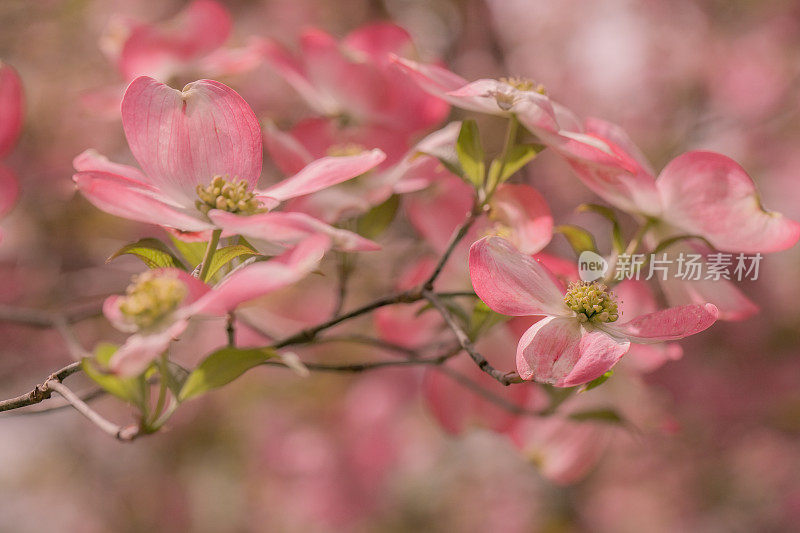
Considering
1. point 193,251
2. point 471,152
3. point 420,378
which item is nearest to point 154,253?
point 193,251

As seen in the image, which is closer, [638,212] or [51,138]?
[638,212]

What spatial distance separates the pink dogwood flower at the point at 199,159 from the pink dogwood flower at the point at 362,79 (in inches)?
10.6

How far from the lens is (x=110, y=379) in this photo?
0.36 metres

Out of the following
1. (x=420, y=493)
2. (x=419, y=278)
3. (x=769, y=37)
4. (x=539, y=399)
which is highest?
(x=769, y=37)

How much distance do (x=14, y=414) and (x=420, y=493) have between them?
1772 millimetres

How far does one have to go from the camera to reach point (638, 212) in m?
0.54

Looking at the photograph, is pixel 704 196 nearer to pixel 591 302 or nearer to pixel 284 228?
pixel 591 302

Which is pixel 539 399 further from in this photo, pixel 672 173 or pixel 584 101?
pixel 584 101

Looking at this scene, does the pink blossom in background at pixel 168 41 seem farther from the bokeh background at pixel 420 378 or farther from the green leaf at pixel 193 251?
the bokeh background at pixel 420 378

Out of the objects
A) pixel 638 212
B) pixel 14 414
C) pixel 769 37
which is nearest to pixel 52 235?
pixel 14 414

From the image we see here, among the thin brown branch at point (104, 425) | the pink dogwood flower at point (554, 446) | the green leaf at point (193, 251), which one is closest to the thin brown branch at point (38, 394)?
the thin brown branch at point (104, 425)

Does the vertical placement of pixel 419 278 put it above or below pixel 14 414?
above

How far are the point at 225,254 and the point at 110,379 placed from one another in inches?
4.1

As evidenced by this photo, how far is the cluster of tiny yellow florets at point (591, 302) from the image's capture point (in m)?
0.47
